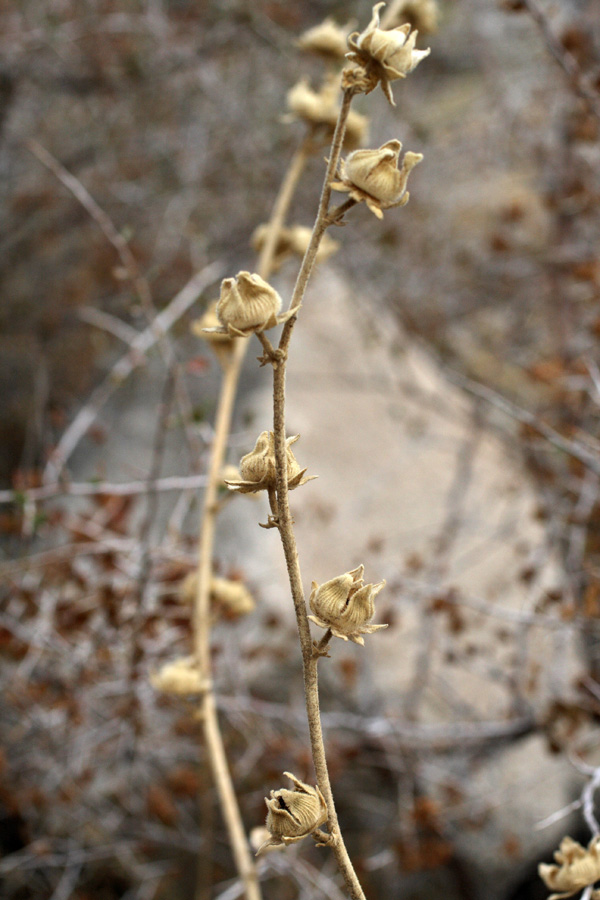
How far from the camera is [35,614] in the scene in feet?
5.67

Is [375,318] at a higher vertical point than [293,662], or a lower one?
higher

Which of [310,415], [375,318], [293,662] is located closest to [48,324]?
[310,415]

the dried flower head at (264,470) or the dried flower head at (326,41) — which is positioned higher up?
the dried flower head at (326,41)

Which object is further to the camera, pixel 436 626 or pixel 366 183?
pixel 436 626

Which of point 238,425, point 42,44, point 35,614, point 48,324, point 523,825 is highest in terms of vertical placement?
point 42,44

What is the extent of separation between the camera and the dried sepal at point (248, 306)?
0.50 m

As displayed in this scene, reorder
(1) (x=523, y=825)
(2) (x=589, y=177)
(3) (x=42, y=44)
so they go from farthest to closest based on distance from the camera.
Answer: (2) (x=589, y=177) → (3) (x=42, y=44) → (1) (x=523, y=825)

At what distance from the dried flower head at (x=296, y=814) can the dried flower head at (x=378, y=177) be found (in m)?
0.39

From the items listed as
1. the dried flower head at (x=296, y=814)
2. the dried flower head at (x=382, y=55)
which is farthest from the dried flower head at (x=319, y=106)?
the dried flower head at (x=296, y=814)

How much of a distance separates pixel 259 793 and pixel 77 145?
278 centimetres

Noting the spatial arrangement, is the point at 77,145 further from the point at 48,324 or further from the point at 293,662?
the point at 293,662

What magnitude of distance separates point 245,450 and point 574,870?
4.09 feet

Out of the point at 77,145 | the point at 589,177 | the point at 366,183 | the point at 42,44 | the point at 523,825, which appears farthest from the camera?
the point at 77,145

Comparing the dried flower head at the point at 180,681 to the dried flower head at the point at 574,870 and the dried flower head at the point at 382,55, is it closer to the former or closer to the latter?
the dried flower head at the point at 574,870
